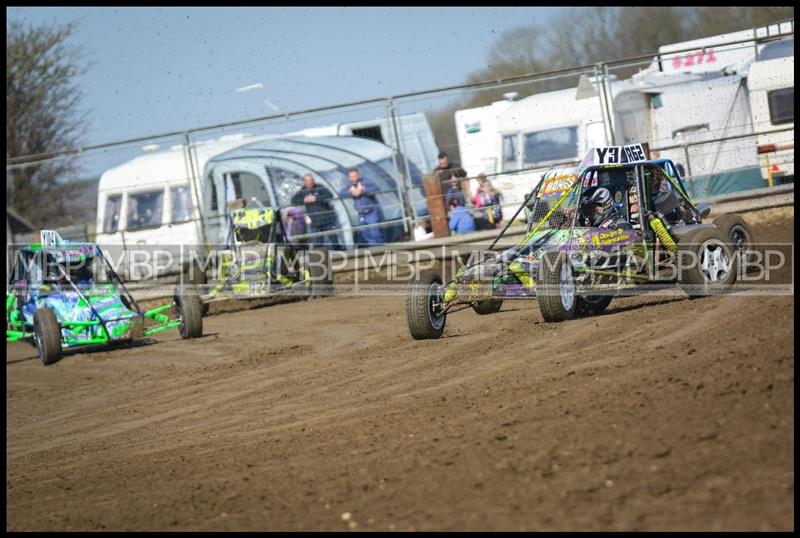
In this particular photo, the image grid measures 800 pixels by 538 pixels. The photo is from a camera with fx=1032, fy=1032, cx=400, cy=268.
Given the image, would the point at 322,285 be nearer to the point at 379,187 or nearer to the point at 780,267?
the point at 379,187

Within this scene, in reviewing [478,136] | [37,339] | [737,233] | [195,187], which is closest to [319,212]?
[195,187]

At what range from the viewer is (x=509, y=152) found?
17672mm

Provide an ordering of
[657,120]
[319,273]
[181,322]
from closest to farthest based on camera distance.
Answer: [181,322] < [319,273] < [657,120]

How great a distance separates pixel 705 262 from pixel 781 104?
7.90 m

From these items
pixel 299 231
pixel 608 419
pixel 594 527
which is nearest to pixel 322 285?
pixel 299 231

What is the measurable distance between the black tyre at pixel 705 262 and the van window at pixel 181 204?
955cm

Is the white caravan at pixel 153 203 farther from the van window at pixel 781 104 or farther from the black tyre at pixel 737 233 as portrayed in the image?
the van window at pixel 781 104

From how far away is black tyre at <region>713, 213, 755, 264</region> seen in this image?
9.95 metres

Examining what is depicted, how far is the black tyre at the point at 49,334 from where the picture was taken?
37.7 ft

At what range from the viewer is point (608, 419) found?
17.1 ft

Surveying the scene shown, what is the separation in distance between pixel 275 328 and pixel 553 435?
25.8 ft

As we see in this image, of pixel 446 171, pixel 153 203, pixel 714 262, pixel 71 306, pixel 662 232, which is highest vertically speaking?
pixel 153 203

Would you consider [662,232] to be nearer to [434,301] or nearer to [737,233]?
[737,233]

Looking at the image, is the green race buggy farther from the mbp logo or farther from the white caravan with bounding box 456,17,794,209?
the white caravan with bounding box 456,17,794,209
